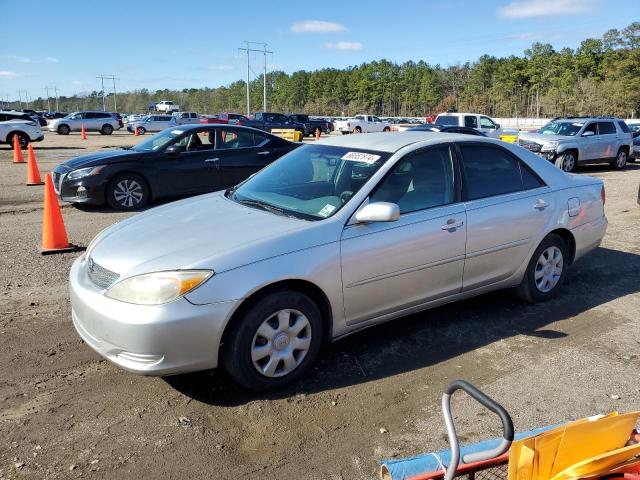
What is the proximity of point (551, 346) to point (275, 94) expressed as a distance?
13519 centimetres

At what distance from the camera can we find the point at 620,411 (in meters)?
3.30

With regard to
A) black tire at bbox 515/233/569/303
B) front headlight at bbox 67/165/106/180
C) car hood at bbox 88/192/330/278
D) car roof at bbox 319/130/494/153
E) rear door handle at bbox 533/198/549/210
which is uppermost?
car roof at bbox 319/130/494/153

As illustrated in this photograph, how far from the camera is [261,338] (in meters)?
3.33

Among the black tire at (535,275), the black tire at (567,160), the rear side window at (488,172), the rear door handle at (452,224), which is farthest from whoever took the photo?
the black tire at (567,160)

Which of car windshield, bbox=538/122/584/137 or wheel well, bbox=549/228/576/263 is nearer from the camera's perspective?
wheel well, bbox=549/228/576/263

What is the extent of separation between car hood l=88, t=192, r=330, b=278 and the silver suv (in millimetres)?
14098

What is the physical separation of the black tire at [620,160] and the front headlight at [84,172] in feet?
52.9

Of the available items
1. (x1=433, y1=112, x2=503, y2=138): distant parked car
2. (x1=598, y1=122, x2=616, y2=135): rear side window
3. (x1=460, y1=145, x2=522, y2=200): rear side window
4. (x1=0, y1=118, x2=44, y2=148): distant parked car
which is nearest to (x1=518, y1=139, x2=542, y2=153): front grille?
(x1=598, y1=122, x2=616, y2=135): rear side window

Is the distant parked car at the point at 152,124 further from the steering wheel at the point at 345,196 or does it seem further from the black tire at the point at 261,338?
the black tire at the point at 261,338

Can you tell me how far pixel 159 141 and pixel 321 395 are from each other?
747 centimetres

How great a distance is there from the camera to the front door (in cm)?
366

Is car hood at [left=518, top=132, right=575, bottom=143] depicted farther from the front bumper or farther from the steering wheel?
the front bumper

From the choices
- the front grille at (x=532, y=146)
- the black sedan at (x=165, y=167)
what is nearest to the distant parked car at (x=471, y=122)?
the front grille at (x=532, y=146)

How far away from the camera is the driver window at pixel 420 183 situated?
13.0 feet
